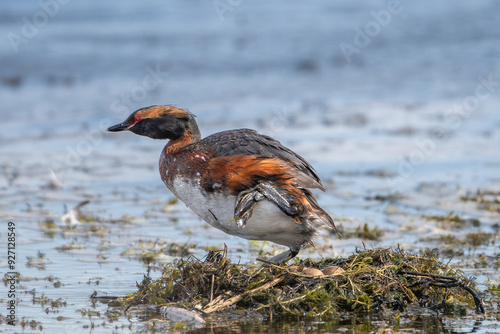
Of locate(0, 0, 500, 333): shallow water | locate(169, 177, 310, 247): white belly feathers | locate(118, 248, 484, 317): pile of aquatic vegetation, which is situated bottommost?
locate(118, 248, 484, 317): pile of aquatic vegetation

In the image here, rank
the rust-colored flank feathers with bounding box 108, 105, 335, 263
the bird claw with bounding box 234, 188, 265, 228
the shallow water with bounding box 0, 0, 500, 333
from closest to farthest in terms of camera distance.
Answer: the bird claw with bounding box 234, 188, 265, 228 → the rust-colored flank feathers with bounding box 108, 105, 335, 263 → the shallow water with bounding box 0, 0, 500, 333

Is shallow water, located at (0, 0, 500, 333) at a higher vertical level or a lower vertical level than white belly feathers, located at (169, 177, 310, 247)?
higher

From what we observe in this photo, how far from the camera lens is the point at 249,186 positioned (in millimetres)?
5781

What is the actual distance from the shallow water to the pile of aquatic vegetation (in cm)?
22

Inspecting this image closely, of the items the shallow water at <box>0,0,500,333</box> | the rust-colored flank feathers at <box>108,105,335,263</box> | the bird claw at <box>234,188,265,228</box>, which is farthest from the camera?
the shallow water at <box>0,0,500,333</box>

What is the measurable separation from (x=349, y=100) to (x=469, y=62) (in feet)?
16.1

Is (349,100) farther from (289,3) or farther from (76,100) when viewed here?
(289,3)

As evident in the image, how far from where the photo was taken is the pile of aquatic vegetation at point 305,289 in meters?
5.52

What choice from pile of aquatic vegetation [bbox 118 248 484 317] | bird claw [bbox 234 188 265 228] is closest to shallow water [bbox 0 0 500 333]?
pile of aquatic vegetation [bbox 118 248 484 317]

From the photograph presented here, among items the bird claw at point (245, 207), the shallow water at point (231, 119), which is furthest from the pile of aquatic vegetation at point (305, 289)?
the bird claw at point (245, 207)

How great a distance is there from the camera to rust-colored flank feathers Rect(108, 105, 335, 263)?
226 inches

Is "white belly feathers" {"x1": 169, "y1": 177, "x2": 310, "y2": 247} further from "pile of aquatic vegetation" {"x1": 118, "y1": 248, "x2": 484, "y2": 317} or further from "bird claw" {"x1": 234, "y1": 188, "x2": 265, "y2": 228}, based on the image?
"pile of aquatic vegetation" {"x1": 118, "y1": 248, "x2": 484, "y2": 317}

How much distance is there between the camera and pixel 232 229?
596 centimetres

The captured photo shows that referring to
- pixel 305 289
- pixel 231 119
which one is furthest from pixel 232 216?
pixel 231 119
